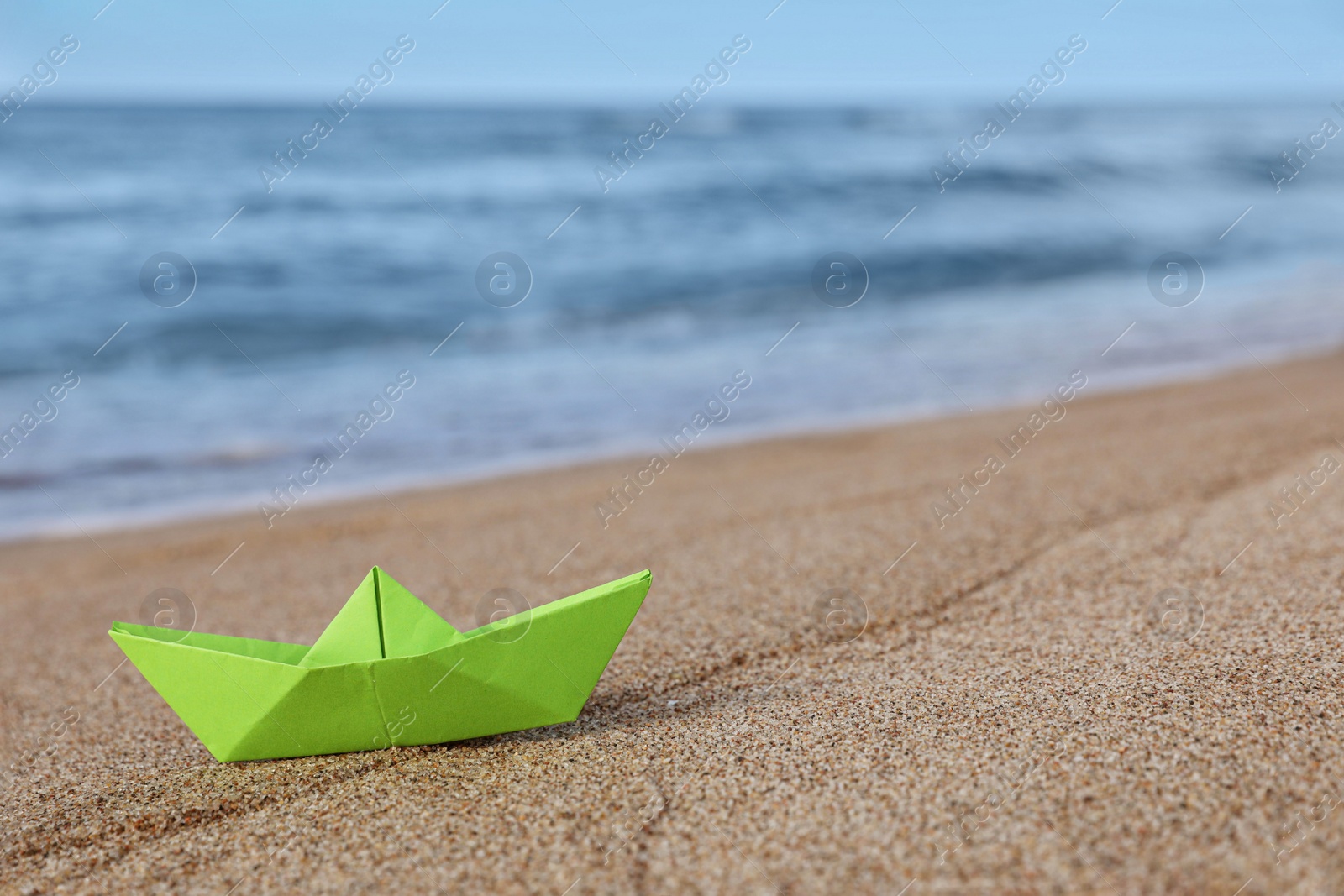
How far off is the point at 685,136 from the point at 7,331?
60.9 ft

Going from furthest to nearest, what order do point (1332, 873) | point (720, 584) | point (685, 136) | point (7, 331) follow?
point (685, 136)
point (7, 331)
point (720, 584)
point (1332, 873)

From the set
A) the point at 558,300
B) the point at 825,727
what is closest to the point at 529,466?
the point at 825,727

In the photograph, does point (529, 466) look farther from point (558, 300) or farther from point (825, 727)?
point (558, 300)

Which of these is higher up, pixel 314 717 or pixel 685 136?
pixel 314 717

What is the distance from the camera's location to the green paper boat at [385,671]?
1.67 m

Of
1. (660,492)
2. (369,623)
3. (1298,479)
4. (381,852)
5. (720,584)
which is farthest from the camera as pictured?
(660,492)

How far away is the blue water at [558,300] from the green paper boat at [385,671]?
3378 mm

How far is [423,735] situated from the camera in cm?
180

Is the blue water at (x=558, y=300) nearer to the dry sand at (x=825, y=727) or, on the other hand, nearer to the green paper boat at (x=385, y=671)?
the dry sand at (x=825, y=727)

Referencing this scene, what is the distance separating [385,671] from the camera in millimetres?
1672

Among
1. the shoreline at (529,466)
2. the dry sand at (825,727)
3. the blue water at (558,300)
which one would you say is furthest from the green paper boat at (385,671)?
the blue water at (558,300)

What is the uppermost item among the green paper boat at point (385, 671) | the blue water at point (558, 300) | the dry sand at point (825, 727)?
the green paper boat at point (385, 671)

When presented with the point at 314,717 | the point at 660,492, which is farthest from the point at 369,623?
the point at 660,492

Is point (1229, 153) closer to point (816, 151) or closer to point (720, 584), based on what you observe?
point (816, 151)
